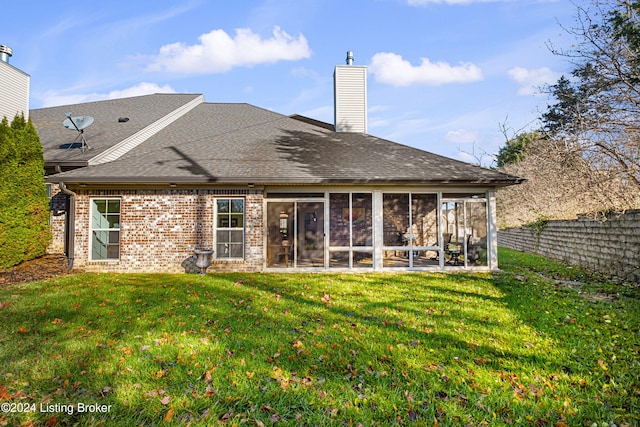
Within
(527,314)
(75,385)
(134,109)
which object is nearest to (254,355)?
(75,385)

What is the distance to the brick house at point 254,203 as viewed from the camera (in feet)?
33.6

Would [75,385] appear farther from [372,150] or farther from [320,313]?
[372,150]

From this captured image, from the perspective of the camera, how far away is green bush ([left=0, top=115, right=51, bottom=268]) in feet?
30.0

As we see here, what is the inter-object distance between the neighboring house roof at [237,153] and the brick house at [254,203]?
6 cm

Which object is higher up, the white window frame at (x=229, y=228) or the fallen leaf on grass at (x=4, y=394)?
the white window frame at (x=229, y=228)

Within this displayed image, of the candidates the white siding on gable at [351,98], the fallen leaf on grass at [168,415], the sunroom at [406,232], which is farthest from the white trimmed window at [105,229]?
the white siding on gable at [351,98]

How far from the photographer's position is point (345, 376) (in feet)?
12.3

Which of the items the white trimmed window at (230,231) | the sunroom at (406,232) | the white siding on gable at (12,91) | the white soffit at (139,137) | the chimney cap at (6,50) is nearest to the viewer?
the white trimmed window at (230,231)

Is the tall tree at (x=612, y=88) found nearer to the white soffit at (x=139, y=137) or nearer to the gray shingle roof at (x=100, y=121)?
the white soffit at (x=139, y=137)

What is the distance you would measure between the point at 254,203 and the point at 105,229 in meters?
4.55

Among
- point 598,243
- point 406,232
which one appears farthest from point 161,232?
point 598,243

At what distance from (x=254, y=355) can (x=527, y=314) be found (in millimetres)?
4755

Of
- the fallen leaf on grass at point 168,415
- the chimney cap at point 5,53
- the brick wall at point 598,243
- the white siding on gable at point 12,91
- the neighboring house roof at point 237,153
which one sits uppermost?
the chimney cap at point 5,53

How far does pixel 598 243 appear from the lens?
10180 mm
